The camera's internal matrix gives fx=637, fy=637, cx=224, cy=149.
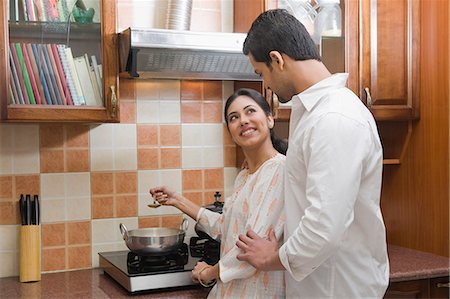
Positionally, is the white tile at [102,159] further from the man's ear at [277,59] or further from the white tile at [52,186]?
the man's ear at [277,59]

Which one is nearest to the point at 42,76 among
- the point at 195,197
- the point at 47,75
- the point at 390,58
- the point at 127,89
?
the point at 47,75

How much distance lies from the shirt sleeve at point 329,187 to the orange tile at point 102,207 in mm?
1288

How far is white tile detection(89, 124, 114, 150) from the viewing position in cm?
284

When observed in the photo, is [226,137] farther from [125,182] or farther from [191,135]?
[125,182]

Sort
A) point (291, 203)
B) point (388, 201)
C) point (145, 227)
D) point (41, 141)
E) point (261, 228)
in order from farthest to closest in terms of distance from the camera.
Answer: point (388, 201)
point (145, 227)
point (41, 141)
point (261, 228)
point (291, 203)

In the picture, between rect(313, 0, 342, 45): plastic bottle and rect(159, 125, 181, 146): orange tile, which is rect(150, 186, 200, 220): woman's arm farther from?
rect(313, 0, 342, 45): plastic bottle

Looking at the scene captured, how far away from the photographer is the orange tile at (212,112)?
10.0 feet

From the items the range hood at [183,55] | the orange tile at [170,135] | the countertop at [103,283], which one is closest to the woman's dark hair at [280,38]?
the range hood at [183,55]

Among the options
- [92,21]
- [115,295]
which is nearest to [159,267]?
[115,295]

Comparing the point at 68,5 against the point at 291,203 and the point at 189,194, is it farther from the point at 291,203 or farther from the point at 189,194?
the point at 291,203

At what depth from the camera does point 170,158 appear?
9.81 feet

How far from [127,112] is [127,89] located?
105mm

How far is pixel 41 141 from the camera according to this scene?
9.04 ft

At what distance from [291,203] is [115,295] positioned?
0.83 m
